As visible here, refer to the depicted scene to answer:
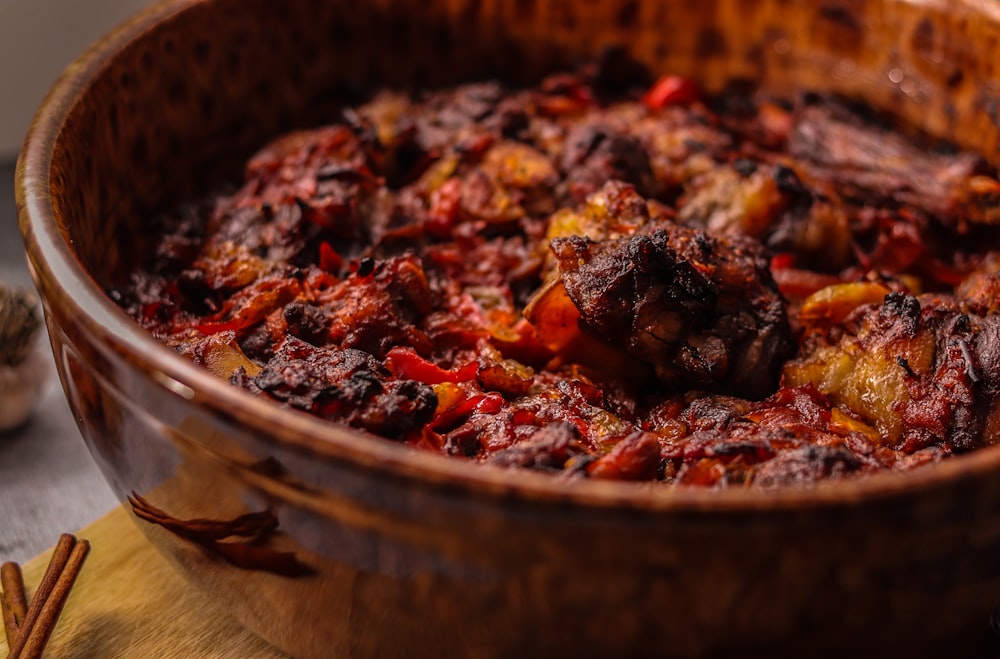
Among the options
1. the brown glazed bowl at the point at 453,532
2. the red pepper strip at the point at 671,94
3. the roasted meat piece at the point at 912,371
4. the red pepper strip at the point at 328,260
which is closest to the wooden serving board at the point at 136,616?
the brown glazed bowl at the point at 453,532

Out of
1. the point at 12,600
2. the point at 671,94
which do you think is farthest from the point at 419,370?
the point at 671,94

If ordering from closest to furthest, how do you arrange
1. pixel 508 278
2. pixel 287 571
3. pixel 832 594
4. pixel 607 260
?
pixel 832 594
pixel 287 571
pixel 607 260
pixel 508 278

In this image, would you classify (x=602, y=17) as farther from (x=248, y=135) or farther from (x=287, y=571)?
(x=287, y=571)

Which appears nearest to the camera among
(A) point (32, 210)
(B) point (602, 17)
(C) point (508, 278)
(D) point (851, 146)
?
(A) point (32, 210)

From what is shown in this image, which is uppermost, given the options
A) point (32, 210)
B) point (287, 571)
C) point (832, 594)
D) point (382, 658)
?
point (32, 210)

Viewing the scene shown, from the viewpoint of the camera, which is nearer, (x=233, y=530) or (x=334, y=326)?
(x=233, y=530)

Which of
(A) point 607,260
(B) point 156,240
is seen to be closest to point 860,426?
(A) point 607,260

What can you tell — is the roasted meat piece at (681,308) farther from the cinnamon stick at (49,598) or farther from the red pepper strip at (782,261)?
the cinnamon stick at (49,598)
